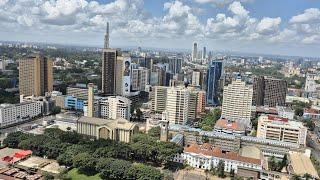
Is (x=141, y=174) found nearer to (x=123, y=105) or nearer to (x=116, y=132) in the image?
(x=116, y=132)

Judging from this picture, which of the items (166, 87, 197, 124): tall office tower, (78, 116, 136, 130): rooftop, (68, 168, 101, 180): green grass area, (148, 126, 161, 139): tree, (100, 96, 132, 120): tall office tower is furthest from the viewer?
(100, 96, 132, 120): tall office tower

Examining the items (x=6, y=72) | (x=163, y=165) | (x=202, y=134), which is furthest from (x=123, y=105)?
(x=6, y=72)

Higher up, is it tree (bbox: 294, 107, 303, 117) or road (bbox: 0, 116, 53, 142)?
tree (bbox: 294, 107, 303, 117)

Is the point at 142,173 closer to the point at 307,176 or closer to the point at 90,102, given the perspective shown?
the point at 307,176

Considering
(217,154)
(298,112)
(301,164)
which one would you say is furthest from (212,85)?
(217,154)

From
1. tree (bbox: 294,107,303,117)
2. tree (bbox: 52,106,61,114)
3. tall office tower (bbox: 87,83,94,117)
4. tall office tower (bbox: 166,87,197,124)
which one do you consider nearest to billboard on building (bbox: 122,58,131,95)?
tree (bbox: 52,106,61,114)

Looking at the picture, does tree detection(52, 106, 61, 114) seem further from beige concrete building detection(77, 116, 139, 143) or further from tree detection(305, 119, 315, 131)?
tree detection(305, 119, 315, 131)
